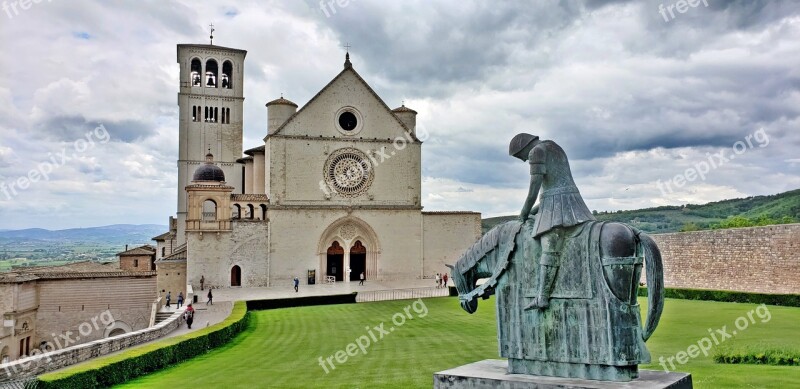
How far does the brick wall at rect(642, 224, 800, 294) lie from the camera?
27547mm

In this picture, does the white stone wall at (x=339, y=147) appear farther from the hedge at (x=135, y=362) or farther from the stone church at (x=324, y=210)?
the hedge at (x=135, y=362)

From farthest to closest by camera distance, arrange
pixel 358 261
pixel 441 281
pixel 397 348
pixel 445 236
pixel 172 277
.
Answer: pixel 445 236
pixel 358 261
pixel 441 281
pixel 172 277
pixel 397 348

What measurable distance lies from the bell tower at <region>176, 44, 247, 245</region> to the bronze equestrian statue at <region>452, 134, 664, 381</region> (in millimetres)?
46415

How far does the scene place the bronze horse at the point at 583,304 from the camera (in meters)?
6.32

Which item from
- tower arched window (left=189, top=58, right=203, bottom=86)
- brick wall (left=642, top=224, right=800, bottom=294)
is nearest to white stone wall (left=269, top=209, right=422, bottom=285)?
brick wall (left=642, top=224, right=800, bottom=294)

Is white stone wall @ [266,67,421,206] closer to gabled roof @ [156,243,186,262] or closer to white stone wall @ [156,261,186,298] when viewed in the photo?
gabled roof @ [156,243,186,262]

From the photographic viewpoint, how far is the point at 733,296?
94.6 ft

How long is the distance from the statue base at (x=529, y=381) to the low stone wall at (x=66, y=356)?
12.5 m

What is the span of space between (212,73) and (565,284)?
166 ft

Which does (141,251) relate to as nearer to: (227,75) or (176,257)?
(176,257)

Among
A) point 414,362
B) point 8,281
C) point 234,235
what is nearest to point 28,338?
point 8,281

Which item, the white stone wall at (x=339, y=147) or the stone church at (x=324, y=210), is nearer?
the stone church at (x=324, y=210)

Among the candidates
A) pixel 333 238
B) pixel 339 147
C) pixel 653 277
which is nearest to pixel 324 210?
pixel 333 238

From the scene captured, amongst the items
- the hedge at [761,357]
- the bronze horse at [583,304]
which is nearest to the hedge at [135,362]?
the bronze horse at [583,304]
